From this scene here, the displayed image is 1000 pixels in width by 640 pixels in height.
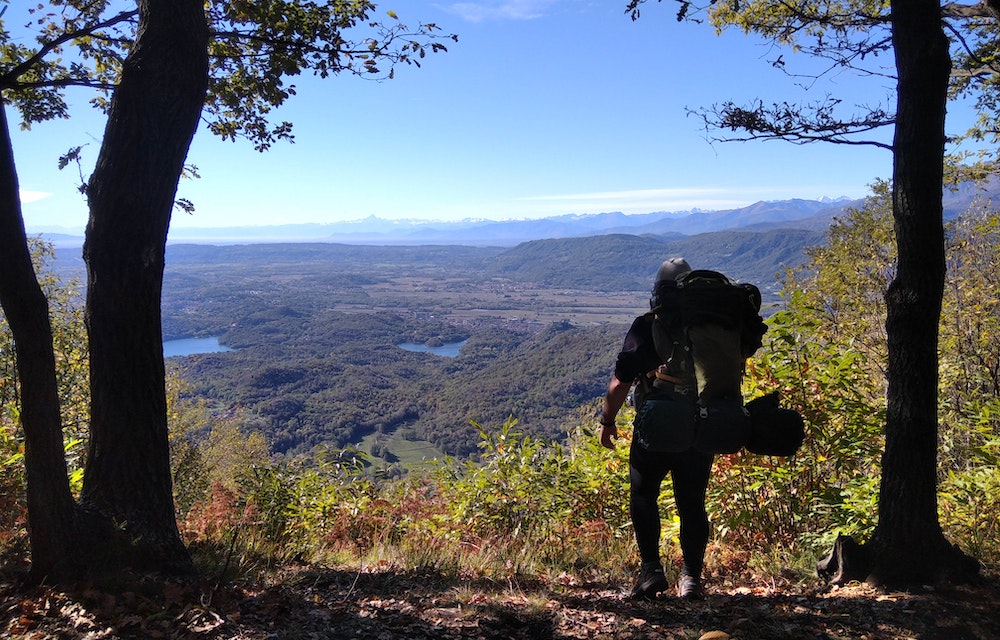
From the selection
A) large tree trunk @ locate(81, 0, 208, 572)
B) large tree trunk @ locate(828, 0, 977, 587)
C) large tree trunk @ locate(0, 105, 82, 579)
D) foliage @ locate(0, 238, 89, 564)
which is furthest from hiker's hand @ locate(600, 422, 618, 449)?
foliage @ locate(0, 238, 89, 564)

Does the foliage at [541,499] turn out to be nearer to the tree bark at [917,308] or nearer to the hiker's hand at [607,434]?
the hiker's hand at [607,434]

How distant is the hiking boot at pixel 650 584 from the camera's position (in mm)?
2861

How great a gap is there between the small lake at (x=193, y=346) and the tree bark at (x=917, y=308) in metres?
128

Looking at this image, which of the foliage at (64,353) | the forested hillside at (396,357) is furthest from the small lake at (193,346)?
the foliage at (64,353)

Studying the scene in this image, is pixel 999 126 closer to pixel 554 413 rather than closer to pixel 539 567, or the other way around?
pixel 539 567

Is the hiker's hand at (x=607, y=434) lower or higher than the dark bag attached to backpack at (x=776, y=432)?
lower

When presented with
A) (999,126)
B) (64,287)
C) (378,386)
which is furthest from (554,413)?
(999,126)

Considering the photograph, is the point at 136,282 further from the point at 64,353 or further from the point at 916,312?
the point at 64,353

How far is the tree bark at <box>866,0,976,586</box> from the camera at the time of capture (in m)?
2.61

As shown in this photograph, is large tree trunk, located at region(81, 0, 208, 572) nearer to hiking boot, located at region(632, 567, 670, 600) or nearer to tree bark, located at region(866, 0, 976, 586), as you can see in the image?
hiking boot, located at region(632, 567, 670, 600)

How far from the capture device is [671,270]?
2.86 metres

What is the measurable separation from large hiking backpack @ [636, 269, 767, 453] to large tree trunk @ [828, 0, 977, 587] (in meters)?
0.71

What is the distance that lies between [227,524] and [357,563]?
1.37m

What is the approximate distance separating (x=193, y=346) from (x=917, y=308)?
14152cm
